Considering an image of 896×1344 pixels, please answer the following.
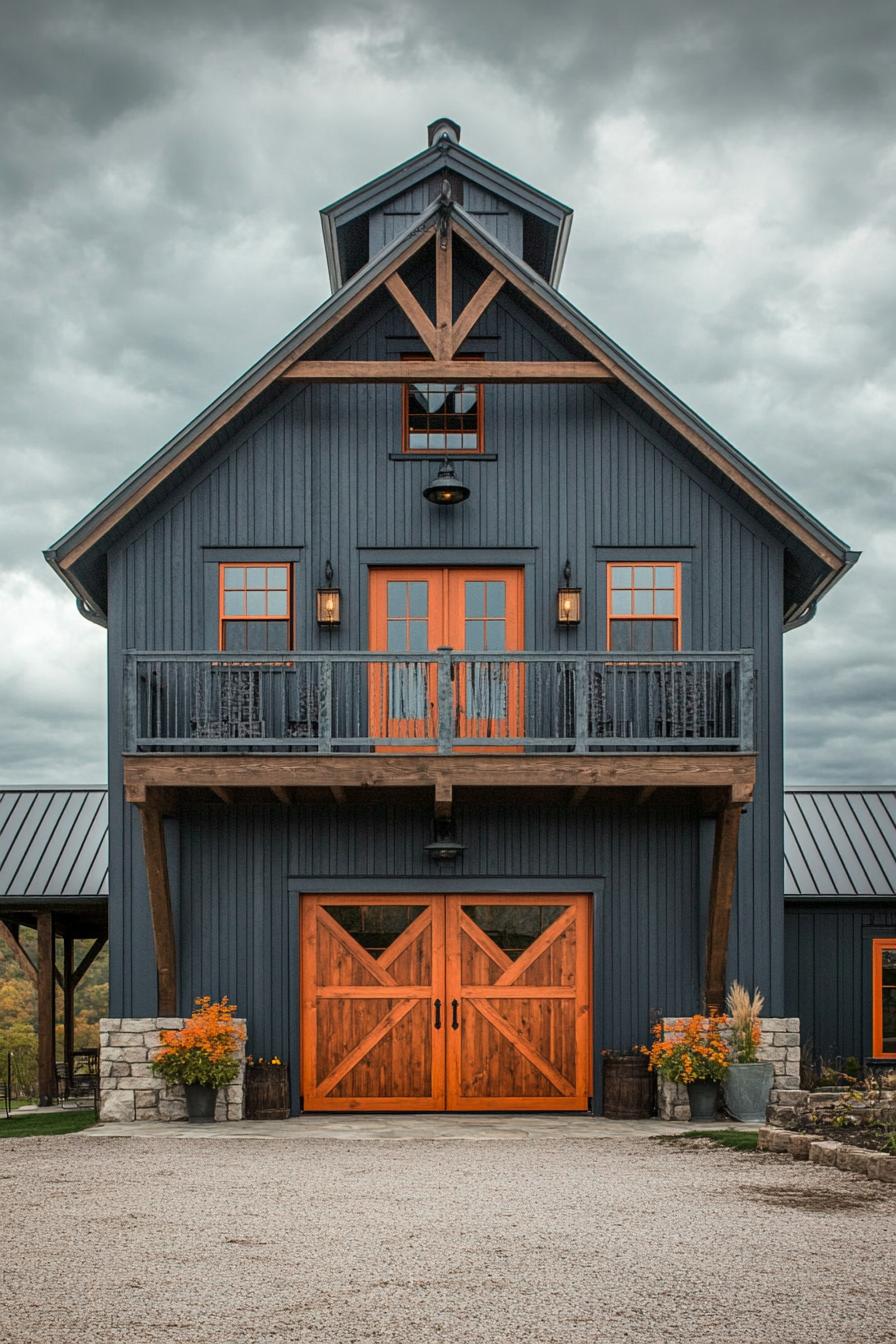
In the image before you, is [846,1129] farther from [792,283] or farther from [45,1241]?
[792,283]

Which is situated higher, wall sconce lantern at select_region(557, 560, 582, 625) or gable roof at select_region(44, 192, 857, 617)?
gable roof at select_region(44, 192, 857, 617)

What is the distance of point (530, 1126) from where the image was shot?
44.8 feet

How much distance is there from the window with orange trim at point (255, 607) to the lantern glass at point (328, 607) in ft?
1.31

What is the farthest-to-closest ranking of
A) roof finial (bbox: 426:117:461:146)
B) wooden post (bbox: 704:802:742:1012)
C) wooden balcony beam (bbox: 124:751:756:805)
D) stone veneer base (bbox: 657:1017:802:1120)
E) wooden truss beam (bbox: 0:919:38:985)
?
wooden truss beam (bbox: 0:919:38:985) → roof finial (bbox: 426:117:461:146) → stone veneer base (bbox: 657:1017:802:1120) → wooden post (bbox: 704:802:742:1012) → wooden balcony beam (bbox: 124:751:756:805)

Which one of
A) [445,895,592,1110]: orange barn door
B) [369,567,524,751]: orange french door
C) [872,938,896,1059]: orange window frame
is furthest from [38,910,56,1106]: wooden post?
[872,938,896,1059]: orange window frame

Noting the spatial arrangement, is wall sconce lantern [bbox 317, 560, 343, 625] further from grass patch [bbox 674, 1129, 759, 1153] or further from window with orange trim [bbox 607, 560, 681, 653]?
grass patch [bbox 674, 1129, 759, 1153]

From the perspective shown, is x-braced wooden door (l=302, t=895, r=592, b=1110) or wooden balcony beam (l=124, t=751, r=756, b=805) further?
x-braced wooden door (l=302, t=895, r=592, b=1110)

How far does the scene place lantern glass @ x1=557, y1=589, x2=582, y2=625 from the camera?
49.0 ft

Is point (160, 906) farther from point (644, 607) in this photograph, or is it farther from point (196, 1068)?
point (644, 607)

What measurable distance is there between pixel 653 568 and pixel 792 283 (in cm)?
938

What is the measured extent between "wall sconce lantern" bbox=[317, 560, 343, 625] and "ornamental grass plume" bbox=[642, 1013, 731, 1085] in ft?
18.4

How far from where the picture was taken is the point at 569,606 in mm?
14930

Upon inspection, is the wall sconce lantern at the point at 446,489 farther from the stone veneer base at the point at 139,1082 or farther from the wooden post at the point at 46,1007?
the wooden post at the point at 46,1007

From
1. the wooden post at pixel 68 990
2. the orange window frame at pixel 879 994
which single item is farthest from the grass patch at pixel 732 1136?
the wooden post at pixel 68 990
